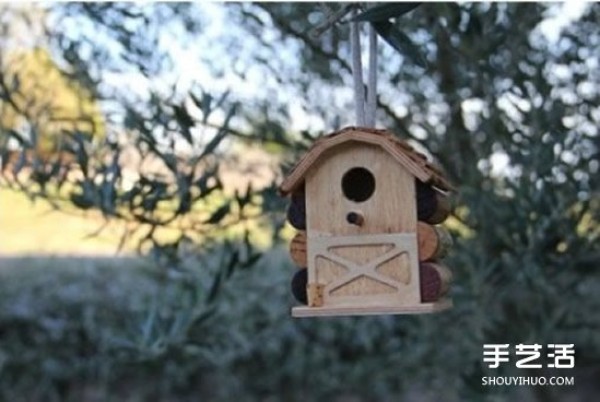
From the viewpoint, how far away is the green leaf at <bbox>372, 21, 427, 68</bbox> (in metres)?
0.96

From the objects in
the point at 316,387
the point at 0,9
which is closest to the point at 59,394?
the point at 316,387

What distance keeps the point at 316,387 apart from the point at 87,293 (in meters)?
0.86

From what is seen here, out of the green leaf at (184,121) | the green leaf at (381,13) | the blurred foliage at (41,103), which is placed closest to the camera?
the green leaf at (381,13)

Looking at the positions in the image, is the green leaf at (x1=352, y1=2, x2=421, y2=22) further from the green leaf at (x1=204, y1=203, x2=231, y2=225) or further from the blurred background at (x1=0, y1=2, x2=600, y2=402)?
the green leaf at (x1=204, y1=203, x2=231, y2=225)

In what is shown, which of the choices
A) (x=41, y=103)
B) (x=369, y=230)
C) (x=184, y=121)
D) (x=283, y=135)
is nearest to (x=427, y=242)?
(x=369, y=230)

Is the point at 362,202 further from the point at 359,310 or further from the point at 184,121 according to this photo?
the point at 184,121

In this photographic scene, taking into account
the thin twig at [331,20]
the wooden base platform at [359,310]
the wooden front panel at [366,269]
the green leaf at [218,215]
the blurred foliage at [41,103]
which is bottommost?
the wooden base platform at [359,310]

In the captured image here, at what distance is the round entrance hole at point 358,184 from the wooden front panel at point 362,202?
0.04 ft

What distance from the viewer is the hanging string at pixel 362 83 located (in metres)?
0.96

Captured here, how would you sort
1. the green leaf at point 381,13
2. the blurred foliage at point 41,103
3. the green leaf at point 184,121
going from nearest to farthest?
the green leaf at point 381,13, the green leaf at point 184,121, the blurred foliage at point 41,103

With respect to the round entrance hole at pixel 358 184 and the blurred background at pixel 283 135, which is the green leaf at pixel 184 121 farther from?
the round entrance hole at pixel 358 184

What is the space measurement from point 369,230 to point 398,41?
0.62ft

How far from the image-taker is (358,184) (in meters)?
1.04

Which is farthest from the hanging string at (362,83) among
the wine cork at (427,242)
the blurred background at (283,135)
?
the blurred background at (283,135)
